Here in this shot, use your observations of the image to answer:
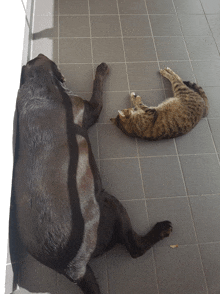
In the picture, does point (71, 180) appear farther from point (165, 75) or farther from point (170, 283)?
point (165, 75)

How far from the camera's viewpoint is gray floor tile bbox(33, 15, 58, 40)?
258 centimetres

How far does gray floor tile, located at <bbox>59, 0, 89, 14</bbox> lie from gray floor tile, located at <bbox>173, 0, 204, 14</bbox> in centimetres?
110

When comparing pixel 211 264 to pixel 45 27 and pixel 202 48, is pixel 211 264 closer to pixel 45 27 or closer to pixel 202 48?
pixel 202 48

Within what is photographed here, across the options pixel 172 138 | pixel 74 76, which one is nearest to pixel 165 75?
pixel 172 138

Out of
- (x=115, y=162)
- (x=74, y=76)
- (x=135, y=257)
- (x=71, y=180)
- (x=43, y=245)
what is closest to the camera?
(x=43, y=245)

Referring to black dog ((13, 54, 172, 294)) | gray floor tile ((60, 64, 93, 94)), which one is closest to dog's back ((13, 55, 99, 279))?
black dog ((13, 54, 172, 294))

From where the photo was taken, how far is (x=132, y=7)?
279cm

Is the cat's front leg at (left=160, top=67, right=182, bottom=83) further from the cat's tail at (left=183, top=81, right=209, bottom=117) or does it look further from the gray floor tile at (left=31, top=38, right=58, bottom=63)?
the gray floor tile at (left=31, top=38, right=58, bottom=63)

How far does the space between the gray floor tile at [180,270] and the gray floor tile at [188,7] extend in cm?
261

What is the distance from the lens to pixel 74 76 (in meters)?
2.40

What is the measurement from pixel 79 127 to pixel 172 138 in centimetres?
89

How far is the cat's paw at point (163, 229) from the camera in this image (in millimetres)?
1827

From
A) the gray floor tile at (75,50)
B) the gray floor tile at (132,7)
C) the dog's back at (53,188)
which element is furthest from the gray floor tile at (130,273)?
the gray floor tile at (132,7)

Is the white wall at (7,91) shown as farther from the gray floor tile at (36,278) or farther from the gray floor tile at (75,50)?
the gray floor tile at (75,50)
